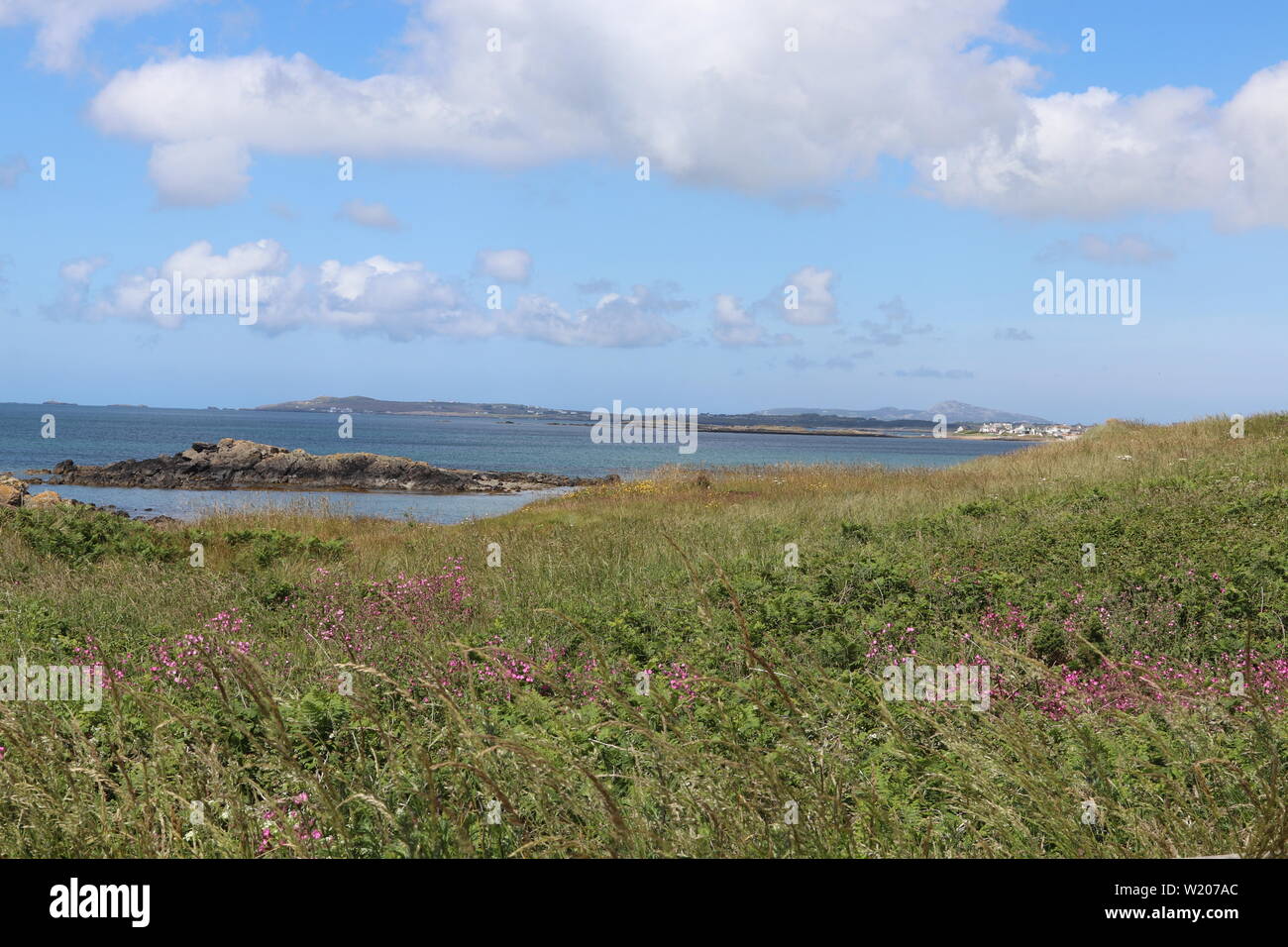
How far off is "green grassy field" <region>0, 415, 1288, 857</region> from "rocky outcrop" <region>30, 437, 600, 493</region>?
120 ft

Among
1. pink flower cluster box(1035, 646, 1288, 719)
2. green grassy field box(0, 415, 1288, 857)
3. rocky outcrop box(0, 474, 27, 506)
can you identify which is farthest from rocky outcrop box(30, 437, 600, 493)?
pink flower cluster box(1035, 646, 1288, 719)

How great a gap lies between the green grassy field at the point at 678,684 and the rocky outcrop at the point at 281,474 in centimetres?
3658

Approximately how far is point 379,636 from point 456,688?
178 centimetres

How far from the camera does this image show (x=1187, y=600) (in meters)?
7.91

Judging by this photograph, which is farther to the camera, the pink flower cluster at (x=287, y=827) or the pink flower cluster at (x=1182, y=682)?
the pink flower cluster at (x=1182, y=682)

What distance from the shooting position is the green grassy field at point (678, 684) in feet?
9.97

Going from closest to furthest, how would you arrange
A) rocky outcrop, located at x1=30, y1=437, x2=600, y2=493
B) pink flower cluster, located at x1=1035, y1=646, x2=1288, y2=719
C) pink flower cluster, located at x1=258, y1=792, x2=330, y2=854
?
pink flower cluster, located at x1=258, y1=792, x2=330, y2=854
pink flower cluster, located at x1=1035, y1=646, x2=1288, y2=719
rocky outcrop, located at x1=30, y1=437, x2=600, y2=493

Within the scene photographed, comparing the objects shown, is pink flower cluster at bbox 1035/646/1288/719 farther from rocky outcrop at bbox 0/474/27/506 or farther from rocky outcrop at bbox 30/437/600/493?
rocky outcrop at bbox 30/437/600/493

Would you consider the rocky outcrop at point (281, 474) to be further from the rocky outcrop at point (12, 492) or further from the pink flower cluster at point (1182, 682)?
the pink flower cluster at point (1182, 682)

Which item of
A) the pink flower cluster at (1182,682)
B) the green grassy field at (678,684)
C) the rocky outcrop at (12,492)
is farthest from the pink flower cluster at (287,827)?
the rocky outcrop at (12,492)

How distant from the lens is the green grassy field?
3.04 m
